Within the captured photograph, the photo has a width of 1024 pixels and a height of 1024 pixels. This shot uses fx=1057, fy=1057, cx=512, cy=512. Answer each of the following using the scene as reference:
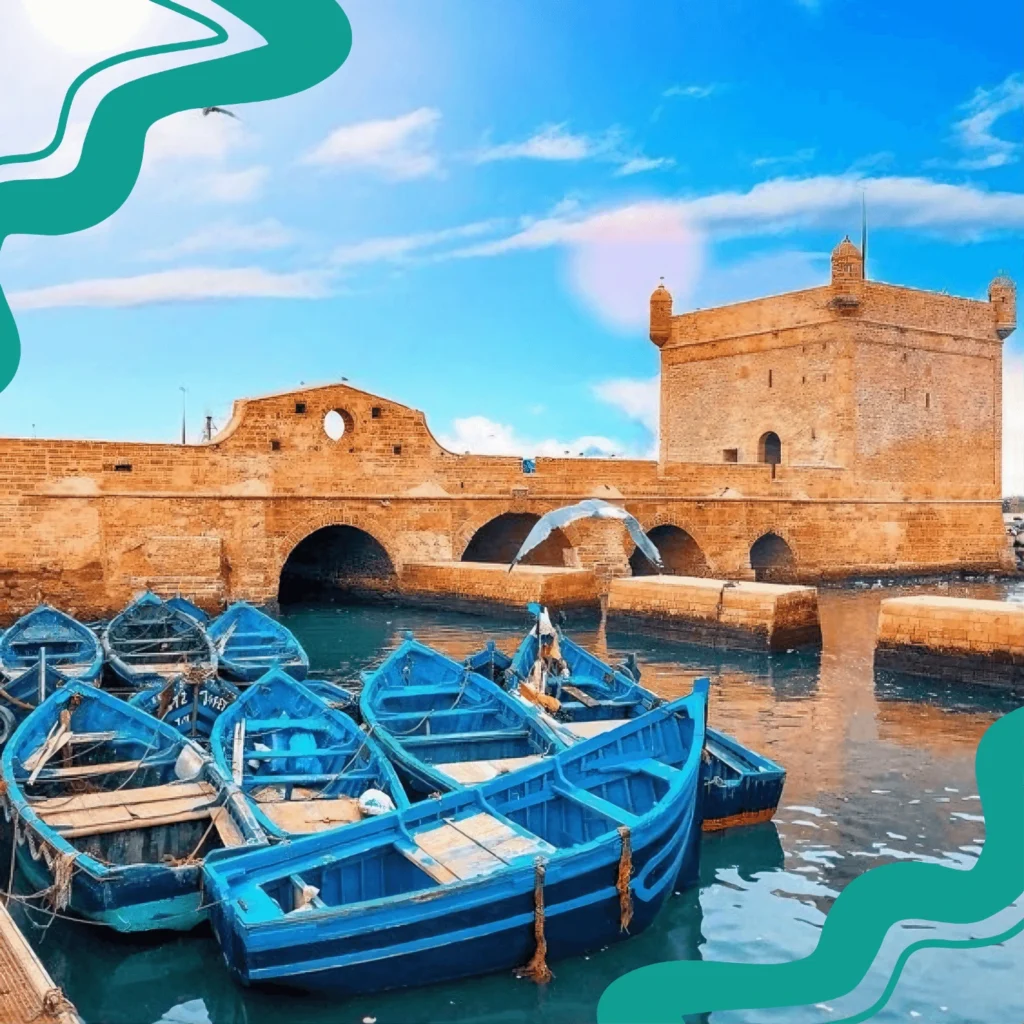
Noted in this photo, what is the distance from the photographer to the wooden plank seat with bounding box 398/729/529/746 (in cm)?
833

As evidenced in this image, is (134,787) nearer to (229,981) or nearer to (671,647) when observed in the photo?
(229,981)

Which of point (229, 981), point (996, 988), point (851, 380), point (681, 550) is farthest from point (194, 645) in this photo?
point (851, 380)

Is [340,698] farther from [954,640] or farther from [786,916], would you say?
[954,640]

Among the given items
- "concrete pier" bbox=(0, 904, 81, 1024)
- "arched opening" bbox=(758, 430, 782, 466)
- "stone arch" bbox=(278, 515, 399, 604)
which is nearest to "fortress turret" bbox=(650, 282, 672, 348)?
"arched opening" bbox=(758, 430, 782, 466)

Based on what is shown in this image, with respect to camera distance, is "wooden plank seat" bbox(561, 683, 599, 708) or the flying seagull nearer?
"wooden plank seat" bbox(561, 683, 599, 708)

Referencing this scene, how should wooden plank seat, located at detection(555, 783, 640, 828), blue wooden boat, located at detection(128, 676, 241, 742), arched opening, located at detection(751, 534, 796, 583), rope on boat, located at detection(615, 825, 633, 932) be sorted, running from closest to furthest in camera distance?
rope on boat, located at detection(615, 825, 633, 932) < wooden plank seat, located at detection(555, 783, 640, 828) < blue wooden boat, located at detection(128, 676, 241, 742) < arched opening, located at detection(751, 534, 796, 583)

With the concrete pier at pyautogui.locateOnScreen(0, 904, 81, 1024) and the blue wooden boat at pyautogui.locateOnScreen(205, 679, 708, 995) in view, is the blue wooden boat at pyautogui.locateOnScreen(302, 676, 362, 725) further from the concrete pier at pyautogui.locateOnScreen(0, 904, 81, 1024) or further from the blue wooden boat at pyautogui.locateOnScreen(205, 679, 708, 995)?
the concrete pier at pyautogui.locateOnScreen(0, 904, 81, 1024)

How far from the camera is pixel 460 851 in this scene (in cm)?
590

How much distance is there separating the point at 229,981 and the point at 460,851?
4.60ft

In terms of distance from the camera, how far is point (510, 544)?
25453mm

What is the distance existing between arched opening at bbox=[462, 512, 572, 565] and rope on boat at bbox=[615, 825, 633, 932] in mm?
18586

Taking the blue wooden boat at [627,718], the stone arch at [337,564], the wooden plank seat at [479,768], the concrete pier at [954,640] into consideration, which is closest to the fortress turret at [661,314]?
the stone arch at [337,564]

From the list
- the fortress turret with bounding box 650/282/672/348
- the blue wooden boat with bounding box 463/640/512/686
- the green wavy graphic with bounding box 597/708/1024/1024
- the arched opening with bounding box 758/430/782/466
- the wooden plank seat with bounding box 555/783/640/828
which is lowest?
the green wavy graphic with bounding box 597/708/1024/1024

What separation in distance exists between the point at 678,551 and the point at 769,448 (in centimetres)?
655
